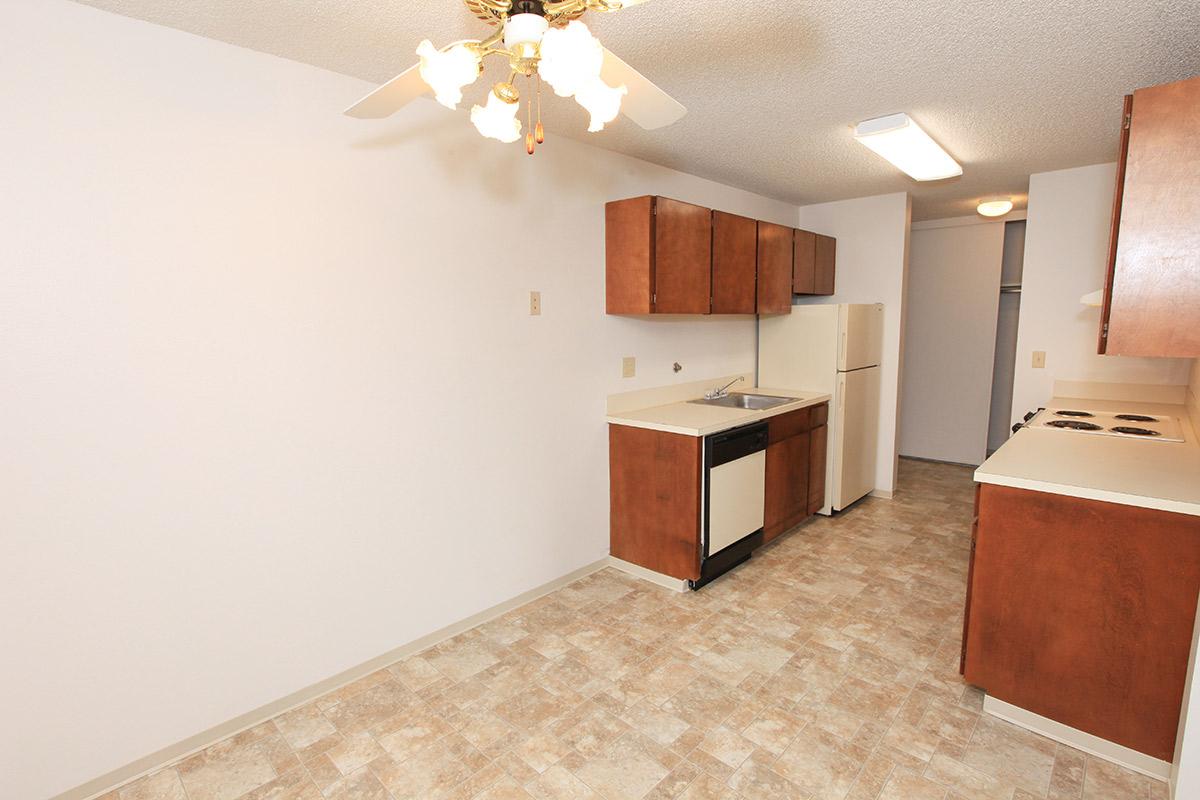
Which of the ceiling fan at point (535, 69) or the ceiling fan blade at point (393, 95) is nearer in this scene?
the ceiling fan at point (535, 69)

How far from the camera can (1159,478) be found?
1.87m

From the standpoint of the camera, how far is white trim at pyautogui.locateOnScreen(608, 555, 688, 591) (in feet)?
10.0

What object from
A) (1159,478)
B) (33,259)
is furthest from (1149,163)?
(33,259)

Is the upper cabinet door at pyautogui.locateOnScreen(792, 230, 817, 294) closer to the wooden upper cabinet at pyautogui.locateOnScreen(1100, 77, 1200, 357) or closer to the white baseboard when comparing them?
the wooden upper cabinet at pyautogui.locateOnScreen(1100, 77, 1200, 357)

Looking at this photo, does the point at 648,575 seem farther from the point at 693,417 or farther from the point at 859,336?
the point at 859,336

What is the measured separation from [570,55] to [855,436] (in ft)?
12.5

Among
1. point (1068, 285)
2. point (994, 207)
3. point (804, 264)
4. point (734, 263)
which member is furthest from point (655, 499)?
point (994, 207)

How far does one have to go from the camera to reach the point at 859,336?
159 inches

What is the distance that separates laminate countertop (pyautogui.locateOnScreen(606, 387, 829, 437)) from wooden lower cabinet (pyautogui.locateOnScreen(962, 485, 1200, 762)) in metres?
1.24

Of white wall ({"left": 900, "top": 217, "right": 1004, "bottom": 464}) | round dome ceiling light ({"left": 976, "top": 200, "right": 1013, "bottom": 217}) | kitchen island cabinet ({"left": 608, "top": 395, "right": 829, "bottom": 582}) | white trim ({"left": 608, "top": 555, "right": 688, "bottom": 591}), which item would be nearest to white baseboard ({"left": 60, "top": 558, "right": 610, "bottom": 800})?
white trim ({"left": 608, "top": 555, "right": 688, "bottom": 591})

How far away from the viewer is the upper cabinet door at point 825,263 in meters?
4.38

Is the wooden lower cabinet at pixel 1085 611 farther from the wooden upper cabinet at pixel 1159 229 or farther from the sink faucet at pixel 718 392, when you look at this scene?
the sink faucet at pixel 718 392

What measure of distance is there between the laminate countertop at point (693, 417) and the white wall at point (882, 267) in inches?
42.5

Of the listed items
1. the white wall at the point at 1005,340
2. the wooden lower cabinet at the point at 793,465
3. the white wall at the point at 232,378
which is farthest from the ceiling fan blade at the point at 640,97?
the white wall at the point at 1005,340
